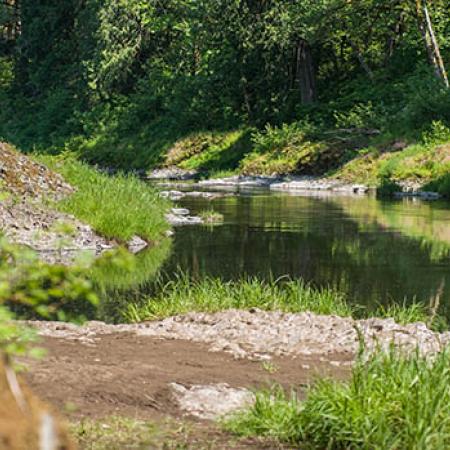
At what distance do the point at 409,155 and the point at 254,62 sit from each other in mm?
17977

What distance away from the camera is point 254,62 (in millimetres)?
57844

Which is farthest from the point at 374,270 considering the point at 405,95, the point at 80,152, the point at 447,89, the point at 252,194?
the point at 80,152

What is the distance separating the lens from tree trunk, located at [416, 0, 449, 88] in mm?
47500

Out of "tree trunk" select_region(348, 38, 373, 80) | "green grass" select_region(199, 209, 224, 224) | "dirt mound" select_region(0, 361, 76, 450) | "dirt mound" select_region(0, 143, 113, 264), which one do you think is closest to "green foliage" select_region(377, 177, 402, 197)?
"green grass" select_region(199, 209, 224, 224)

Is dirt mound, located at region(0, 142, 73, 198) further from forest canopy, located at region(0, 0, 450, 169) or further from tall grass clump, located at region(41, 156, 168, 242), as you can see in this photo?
forest canopy, located at region(0, 0, 450, 169)

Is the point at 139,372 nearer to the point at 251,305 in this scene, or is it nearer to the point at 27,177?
the point at 251,305

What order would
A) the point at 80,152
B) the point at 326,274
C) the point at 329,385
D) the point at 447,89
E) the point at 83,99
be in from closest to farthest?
the point at 329,385 < the point at 326,274 < the point at 447,89 < the point at 80,152 < the point at 83,99

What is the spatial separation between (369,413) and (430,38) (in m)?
44.4

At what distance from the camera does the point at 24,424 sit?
2.74 m

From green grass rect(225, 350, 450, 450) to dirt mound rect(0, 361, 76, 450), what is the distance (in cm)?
401

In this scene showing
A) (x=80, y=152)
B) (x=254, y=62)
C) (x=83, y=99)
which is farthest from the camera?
(x=83, y=99)

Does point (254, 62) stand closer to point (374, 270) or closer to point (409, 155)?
point (409, 155)

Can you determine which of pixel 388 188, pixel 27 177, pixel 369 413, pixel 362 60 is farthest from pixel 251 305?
pixel 362 60

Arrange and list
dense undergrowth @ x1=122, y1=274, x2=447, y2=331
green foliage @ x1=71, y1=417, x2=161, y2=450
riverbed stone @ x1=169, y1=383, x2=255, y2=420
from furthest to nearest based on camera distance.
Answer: dense undergrowth @ x1=122, y1=274, x2=447, y2=331 < riverbed stone @ x1=169, y1=383, x2=255, y2=420 < green foliage @ x1=71, y1=417, x2=161, y2=450
